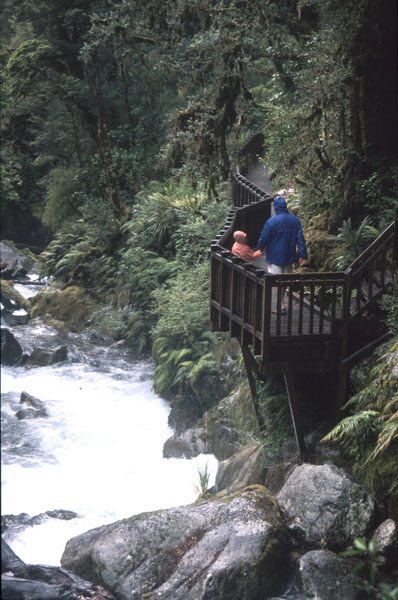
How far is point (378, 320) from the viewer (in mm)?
9211

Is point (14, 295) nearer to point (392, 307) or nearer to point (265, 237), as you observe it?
point (265, 237)

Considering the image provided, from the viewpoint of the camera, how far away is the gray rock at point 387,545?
7.12m

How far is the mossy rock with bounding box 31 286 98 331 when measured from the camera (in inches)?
869

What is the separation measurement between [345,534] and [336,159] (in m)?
7.38

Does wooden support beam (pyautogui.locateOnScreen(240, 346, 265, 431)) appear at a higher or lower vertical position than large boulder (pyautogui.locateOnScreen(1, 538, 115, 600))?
higher

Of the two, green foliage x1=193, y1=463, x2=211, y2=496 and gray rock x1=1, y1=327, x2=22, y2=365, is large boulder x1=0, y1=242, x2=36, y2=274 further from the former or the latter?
green foliage x1=193, y1=463, x2=211, y2=496

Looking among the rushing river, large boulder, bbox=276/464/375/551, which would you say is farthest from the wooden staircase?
the rushing river

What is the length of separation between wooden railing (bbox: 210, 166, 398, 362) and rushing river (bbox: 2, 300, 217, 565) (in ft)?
14.8

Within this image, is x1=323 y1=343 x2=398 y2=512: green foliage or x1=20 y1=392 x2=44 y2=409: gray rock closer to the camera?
x1=323 y1=343 x2=398 y2=512: green foliage

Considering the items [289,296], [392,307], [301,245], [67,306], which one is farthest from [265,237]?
[67,306]

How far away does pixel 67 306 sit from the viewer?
22.6 m

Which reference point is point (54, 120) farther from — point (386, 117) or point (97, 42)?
point (386, 117)

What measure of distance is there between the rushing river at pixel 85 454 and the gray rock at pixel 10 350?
1.40 ft

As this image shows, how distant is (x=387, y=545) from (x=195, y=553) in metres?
2.36
